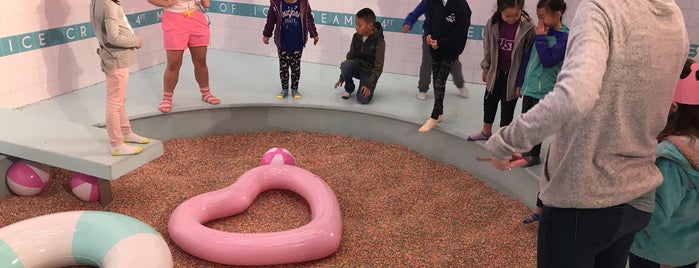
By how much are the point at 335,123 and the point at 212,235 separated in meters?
2.06

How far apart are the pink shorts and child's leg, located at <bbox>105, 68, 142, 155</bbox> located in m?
1.04

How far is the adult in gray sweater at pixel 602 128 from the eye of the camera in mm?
1454

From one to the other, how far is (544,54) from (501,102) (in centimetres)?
65

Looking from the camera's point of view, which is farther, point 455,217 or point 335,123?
point 335,123

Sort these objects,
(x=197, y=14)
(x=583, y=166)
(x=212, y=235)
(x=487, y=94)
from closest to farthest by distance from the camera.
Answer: (x=583, y=166)
(x=212, y=235)
(x=487, y=94)
(x=197, y=14)

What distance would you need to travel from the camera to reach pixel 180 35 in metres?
4.50

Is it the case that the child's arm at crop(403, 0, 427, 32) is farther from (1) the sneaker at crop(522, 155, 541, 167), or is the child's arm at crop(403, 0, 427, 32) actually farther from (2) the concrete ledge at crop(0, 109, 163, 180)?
(2) the concrete ledge at crop(0, 109, 163, 180)

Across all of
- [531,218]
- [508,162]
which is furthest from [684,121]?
[531,218]

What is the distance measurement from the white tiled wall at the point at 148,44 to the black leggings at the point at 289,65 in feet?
3.99

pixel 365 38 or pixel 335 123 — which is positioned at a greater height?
pixel 365 38

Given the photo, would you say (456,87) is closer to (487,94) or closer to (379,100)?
(379,100)

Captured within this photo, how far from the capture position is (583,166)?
1.63 meters

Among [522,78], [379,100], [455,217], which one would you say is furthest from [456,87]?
[455,217]

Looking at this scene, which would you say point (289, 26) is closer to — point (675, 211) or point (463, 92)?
point (463, 92)
